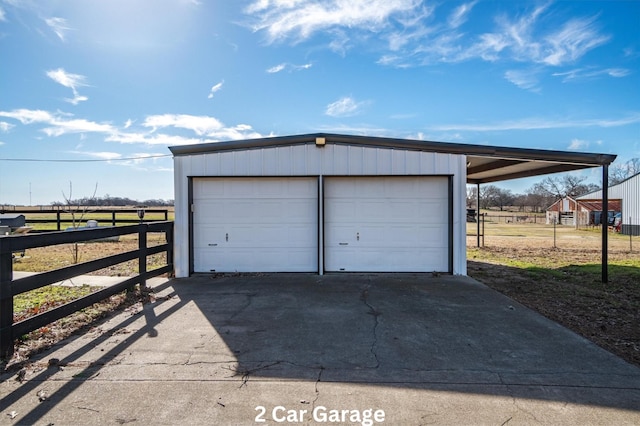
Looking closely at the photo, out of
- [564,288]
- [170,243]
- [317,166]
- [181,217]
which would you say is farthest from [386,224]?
[170,243]

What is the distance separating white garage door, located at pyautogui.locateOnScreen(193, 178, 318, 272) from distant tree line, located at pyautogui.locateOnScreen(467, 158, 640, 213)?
4889 cm

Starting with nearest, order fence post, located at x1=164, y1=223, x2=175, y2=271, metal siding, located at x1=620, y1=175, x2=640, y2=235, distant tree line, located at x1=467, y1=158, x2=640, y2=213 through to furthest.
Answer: fence post, located at x1=164, y1=223, x2=175, y2=271 < metal siding, located at x1=620, y1=175, x2=640, y2=235 < distant tree line, located at x1=467, y1=158, x2=640, y2=213

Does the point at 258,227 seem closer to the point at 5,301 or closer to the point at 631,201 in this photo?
the point at 5,301

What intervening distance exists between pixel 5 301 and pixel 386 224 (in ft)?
21.5

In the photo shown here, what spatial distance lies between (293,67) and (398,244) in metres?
6.33

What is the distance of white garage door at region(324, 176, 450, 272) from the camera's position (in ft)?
26.3

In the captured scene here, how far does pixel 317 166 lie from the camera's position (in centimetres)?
786

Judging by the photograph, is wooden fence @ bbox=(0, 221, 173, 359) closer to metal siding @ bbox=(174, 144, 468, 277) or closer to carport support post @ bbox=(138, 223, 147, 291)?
carport support post @ bbox=(138, 223, 147, 291)

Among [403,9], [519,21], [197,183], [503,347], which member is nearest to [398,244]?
[503,347]

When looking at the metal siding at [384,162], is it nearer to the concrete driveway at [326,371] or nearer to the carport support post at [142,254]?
the concrete driveway at [326,371]

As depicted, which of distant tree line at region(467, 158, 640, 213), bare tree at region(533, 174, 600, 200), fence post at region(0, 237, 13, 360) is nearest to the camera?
fence post at region(0, 237, 13, 360)

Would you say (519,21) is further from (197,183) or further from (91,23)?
(91,23)

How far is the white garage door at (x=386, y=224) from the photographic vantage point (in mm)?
8016

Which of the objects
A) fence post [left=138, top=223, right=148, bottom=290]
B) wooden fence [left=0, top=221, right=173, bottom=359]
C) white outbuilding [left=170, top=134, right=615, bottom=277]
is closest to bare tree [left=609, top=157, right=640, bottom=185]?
white outbuilding [left=170, top=134, right=615, bottom=277]
